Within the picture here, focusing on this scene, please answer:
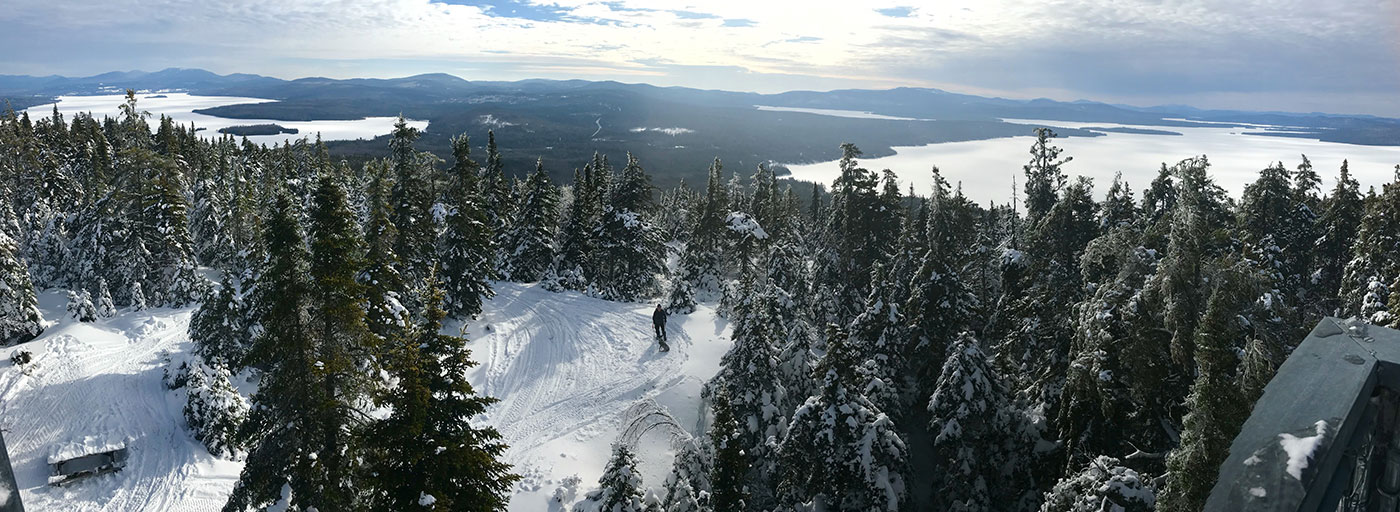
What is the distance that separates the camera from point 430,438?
1148cm

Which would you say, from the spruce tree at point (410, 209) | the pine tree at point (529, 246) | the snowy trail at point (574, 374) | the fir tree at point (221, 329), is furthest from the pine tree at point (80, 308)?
the pine tree at point (529, 246)

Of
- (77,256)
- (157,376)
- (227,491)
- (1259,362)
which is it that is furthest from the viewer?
(77,256)

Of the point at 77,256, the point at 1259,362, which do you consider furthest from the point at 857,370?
the point at 77,256

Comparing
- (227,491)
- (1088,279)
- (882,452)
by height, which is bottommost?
(227,491)

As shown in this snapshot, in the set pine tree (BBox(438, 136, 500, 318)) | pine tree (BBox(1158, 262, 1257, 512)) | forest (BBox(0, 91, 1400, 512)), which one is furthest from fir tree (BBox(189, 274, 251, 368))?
pine tree (BBox(1158, 262, 1257, 512))

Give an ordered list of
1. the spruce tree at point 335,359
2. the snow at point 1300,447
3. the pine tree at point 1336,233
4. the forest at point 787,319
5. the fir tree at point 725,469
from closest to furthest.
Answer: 1. the snow at point 1300,447
2. the forest at point 787,319
3. the spruce tree at point 335,359
4. the fir tree at point 725,469
5. the pine tree at point 1336,233

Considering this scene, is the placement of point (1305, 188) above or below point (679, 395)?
above

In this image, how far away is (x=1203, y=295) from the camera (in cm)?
1193

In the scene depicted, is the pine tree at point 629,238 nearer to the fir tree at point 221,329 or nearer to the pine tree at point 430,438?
the fir tree at point 221,329

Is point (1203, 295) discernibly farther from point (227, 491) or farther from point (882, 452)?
point (227, 491)

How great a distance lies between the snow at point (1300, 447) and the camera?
112 inches

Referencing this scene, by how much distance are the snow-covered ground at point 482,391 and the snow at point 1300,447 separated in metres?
18.4

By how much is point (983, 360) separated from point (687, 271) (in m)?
28.6

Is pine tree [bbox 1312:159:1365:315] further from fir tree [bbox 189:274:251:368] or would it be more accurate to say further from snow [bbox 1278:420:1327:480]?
fir tree [bbox 189:274:251:368]
